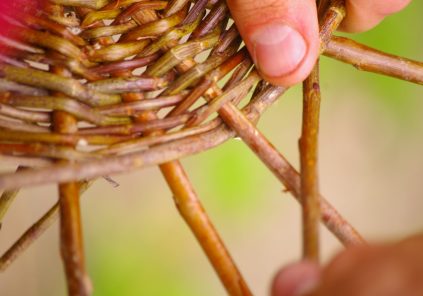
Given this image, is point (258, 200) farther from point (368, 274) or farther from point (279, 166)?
point (368, 274)

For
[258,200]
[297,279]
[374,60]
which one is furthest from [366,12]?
[258,200]

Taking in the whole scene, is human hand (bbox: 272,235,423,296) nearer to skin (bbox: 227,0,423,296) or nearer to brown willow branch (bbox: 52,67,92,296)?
skin (bbox: 227,0,423,296)

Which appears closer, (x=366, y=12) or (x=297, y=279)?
(x=297, y=279)

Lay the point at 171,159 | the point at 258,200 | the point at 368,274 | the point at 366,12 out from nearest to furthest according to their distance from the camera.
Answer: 1. the point at 368,274
2. the point at 171,159
3. the point at 366,12
4. the point at 258,200

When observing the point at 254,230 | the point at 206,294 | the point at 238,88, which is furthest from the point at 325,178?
the point at 238,88

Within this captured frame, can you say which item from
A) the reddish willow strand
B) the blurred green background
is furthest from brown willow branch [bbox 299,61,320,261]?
the blurred green background

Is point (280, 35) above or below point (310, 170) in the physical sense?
above

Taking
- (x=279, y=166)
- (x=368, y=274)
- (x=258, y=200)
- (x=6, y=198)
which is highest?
(x=258, y=200)

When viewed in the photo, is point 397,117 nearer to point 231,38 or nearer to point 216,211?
point 216,211
